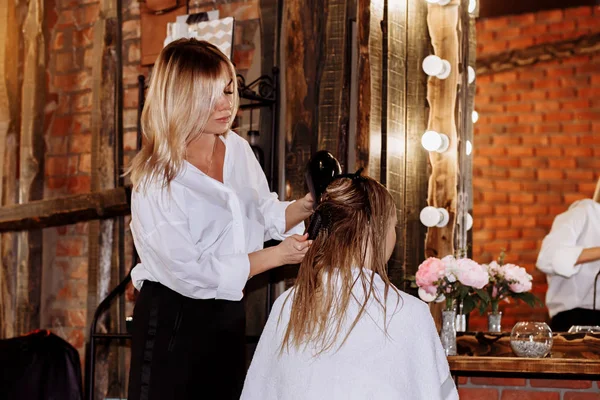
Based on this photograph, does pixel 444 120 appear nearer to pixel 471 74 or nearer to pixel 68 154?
pixel 471 74

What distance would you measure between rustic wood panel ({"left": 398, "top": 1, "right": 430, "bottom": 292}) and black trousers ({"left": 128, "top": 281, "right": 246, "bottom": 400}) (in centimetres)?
108

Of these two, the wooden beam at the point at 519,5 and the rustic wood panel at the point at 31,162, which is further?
the rustic wood panel at the point at 31,162

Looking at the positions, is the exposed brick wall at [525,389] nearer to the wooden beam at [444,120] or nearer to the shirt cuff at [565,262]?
the shirt cuff at [565,262]

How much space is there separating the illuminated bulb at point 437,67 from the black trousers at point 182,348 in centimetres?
137

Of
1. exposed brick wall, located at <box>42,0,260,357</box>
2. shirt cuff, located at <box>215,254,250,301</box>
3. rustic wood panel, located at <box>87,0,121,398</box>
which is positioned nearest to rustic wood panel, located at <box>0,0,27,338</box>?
exposed brick wall, located at <box>42,0,260,357</box>

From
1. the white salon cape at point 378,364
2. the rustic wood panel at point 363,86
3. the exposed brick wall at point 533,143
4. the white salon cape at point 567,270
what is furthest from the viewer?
the rustic wood panel at point 363,86

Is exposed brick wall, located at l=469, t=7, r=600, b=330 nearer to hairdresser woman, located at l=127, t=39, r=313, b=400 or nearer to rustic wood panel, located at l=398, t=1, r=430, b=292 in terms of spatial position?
rustic wood panel, located at l=398, t=1, r=430, b=292

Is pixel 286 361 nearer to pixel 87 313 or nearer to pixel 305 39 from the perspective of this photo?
pixel 305 39

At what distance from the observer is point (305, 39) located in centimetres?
331

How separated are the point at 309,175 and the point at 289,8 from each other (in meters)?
1.23

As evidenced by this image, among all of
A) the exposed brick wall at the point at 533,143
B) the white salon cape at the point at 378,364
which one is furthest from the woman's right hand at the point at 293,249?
the exposed brick wall at the point at 533,143

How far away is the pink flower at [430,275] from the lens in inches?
113

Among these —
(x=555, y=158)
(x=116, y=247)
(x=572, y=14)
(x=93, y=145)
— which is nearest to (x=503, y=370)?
(x=555, y=158)

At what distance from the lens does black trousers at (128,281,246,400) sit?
2189 mm
